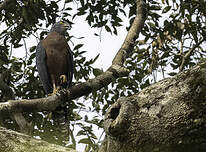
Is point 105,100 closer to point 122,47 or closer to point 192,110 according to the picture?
point 122,47

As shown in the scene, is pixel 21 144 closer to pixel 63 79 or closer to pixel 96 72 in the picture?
pixel 96 72

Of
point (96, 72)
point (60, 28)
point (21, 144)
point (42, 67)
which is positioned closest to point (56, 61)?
point (42, 67)

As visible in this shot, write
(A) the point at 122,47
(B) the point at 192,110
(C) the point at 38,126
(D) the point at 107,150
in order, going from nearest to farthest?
(B) the point at 192,110, (D) the point at 107,150, (A) the point at 122,47, (C) the point at 38,126

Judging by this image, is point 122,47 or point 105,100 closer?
point 122,47

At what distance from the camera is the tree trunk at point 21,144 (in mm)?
1112

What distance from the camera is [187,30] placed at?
3893 mm

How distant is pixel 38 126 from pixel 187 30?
2.16 meters

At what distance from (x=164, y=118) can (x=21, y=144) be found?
20.7 inches

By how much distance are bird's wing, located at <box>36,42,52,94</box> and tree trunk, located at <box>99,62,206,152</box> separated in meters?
3.06

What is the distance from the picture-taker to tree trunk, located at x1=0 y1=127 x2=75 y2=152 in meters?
1.11

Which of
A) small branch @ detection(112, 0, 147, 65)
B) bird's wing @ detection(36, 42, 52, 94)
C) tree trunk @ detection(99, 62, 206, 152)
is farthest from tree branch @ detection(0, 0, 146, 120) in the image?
bird's wing @ detection(36, 42, 52, 94)

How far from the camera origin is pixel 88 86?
104 inches

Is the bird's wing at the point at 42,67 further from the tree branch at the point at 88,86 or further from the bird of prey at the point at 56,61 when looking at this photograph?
the tree branch at the point at 88,86

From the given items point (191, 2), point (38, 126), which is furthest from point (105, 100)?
point (191, 2)
